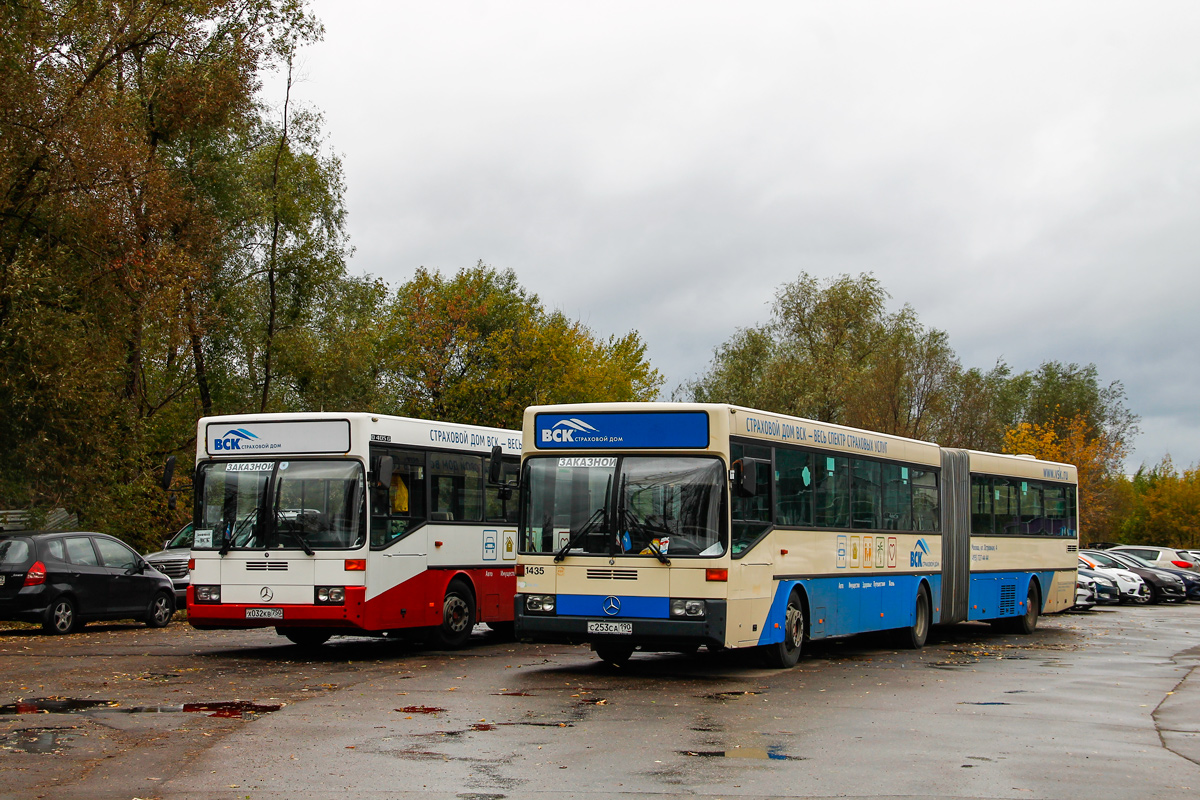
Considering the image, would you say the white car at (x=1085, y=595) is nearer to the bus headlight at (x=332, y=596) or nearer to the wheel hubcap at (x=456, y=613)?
the wheel hubcap at (x=456, y=613)

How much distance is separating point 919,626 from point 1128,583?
70.9 feet

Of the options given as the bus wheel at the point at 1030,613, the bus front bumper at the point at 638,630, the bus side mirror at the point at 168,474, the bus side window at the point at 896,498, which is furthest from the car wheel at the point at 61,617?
the bus wheel at the point at 1030,613

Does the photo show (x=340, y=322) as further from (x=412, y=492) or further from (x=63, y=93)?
(x=412, y=492)

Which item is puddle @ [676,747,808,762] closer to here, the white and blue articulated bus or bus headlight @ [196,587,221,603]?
the white and blue articulated bus

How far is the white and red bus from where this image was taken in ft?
52.2

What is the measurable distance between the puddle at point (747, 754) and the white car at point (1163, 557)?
37.0 meters

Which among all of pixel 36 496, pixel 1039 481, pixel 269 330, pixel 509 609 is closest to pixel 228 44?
pixel 269 330

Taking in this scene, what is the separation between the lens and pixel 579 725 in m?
10.6

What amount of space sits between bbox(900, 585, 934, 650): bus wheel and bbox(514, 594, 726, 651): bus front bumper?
6.45 m

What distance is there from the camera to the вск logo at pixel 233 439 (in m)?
16.5

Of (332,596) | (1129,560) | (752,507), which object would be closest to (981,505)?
(752,507)

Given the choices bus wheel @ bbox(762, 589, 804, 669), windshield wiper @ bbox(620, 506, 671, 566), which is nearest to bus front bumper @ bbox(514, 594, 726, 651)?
windshield wiper @ bbox(620, 506, 671, 566)

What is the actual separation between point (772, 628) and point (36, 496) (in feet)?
56.3

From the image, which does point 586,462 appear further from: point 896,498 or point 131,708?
point 896,498
